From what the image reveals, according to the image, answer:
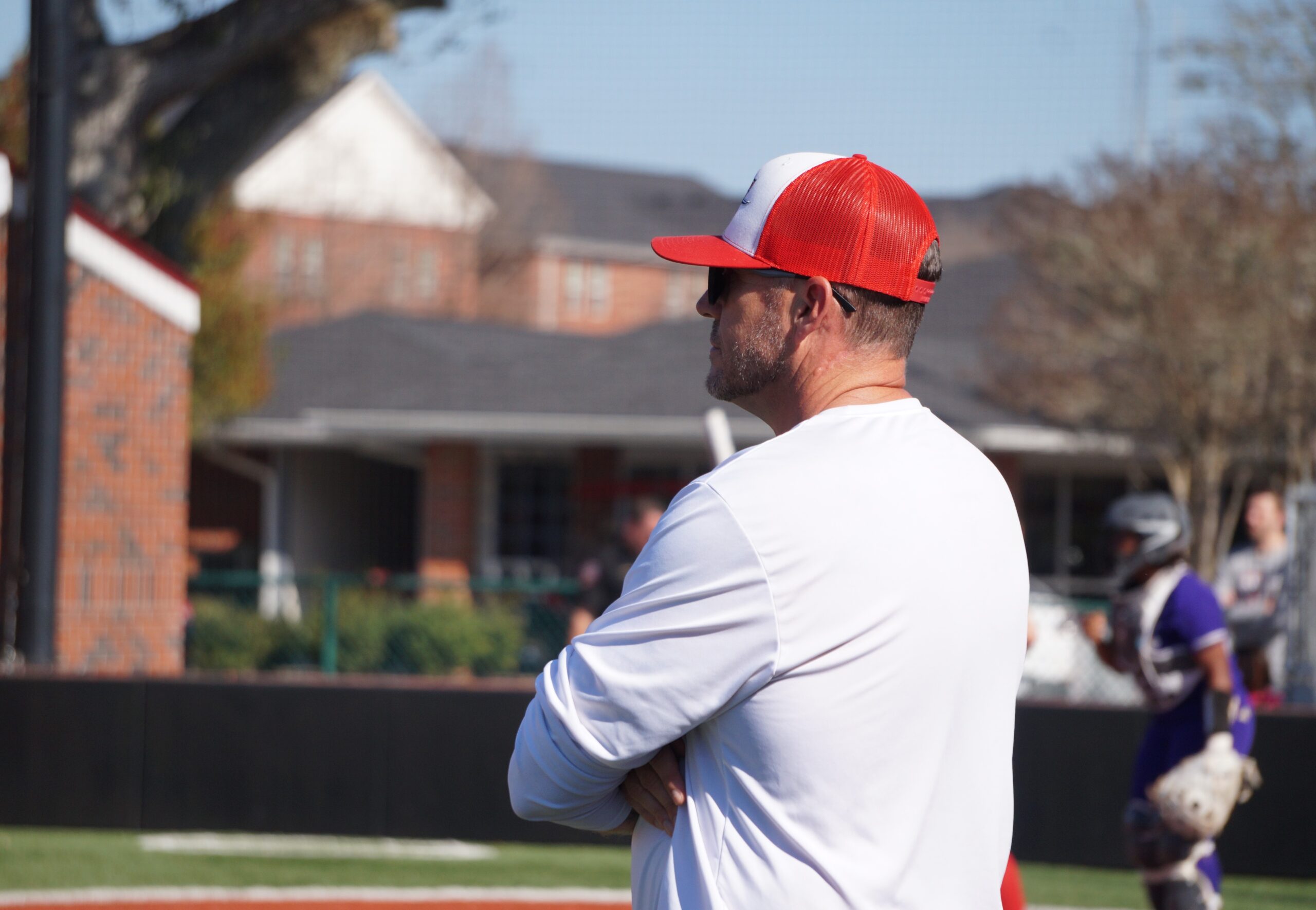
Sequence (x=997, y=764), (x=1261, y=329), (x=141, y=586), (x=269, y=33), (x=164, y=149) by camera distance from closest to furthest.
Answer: (x=997, y=764), (x=141, y=586), (x=269, y=33), (x=164, y=149), (x=1261, y=329)

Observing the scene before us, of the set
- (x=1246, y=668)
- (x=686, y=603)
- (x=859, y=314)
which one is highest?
(x=859, y=314)

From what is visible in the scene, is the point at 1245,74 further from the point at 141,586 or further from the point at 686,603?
the point at 686,603

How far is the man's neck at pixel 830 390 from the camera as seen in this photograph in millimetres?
1933

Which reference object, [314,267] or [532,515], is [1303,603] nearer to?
[532,515]

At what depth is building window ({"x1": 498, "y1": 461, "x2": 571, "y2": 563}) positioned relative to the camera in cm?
2122

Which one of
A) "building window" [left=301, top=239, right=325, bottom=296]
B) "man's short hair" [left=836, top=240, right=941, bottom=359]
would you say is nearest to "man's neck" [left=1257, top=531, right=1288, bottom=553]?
"man's short hair" [left=836, top=240, right=941, bottom=359]

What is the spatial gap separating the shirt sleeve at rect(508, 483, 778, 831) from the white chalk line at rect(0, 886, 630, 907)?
5.56m

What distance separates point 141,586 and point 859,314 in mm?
10924

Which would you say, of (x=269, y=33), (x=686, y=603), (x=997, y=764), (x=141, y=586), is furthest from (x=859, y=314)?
(x=269, y=33)

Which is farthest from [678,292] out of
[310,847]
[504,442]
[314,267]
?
[310,847]

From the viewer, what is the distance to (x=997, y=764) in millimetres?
1903

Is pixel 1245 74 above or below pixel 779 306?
above

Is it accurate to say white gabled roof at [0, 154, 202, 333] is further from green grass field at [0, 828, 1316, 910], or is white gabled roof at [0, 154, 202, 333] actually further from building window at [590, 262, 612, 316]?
building window at [590, 262, 612, 316]

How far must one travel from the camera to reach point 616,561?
29.8 feet
